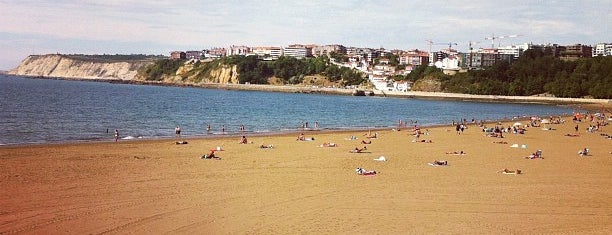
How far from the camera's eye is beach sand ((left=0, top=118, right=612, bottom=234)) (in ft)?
35.3

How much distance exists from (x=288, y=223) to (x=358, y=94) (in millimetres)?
104363

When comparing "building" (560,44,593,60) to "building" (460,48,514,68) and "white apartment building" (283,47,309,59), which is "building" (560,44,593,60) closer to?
"building" (460,48,514,68)

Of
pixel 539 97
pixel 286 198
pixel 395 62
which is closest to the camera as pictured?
pixel 286 198

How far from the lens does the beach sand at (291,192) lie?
10.8 metres

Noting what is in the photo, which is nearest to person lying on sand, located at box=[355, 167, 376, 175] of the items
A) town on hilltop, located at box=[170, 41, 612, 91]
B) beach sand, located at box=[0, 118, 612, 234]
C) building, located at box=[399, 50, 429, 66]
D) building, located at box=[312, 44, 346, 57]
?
beach sand, located at box=[0, 118, 612, 234]

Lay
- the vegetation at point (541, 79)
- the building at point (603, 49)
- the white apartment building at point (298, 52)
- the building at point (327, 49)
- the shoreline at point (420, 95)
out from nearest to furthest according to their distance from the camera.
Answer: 1. the shoreline at point (420, 95)
2. the vegetation at point (541, 79)
3. the building at point (603, 49)
4. the white apartment building at point (298, 52)
5. the building at point (327, 49)

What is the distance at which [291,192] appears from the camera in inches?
542

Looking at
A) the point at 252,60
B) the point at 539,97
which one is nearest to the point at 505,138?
the point at 539,97

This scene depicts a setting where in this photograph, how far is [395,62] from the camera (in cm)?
16250

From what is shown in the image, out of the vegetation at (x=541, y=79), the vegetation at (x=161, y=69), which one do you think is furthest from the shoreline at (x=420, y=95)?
the vegetation at (x=161, y=69)

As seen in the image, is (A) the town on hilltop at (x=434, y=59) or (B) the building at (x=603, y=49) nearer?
(A) the town on hilltop at (x=434, y=59)

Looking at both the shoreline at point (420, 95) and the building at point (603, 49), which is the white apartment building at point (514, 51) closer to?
the building at point (603, 49)

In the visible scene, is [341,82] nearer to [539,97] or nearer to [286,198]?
[539,97]

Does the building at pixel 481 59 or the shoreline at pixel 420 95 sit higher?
the building at pixel 481 59
